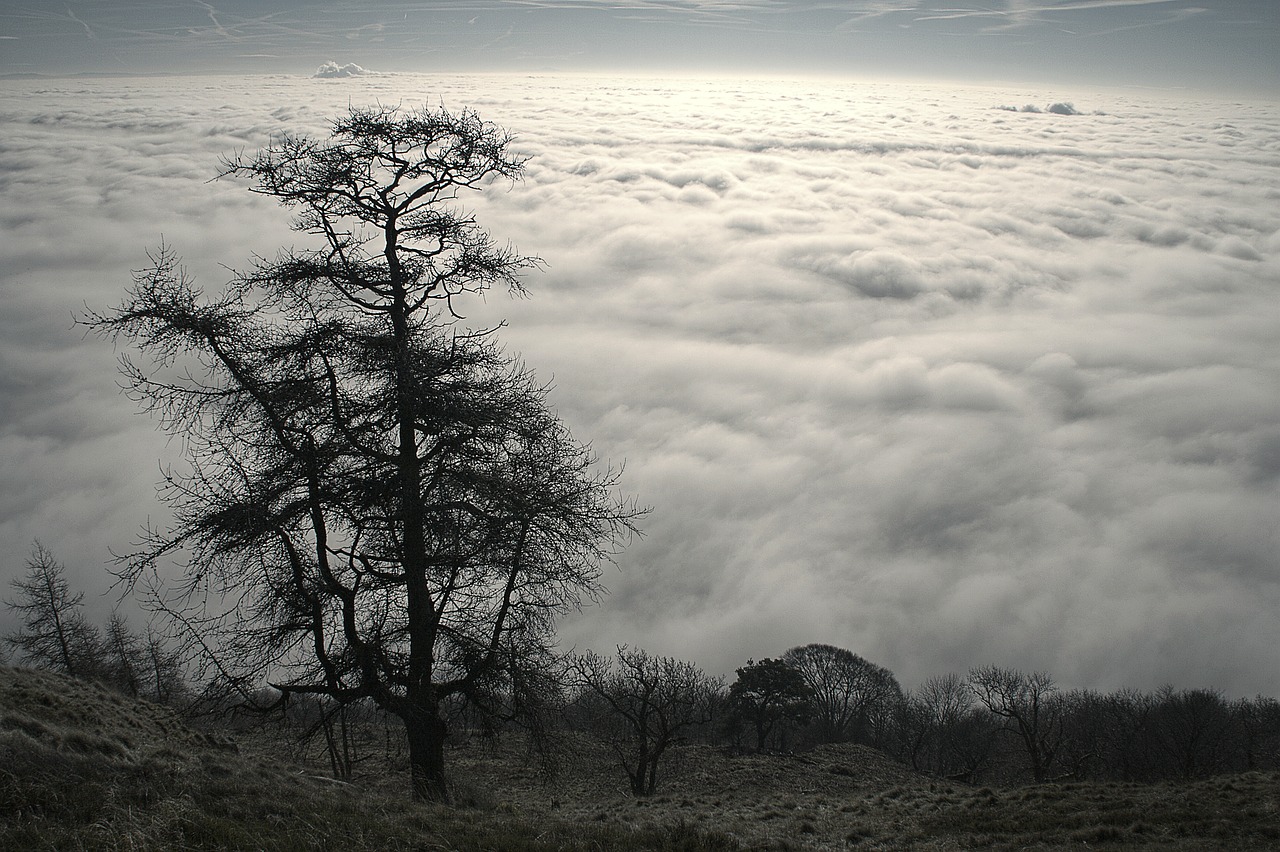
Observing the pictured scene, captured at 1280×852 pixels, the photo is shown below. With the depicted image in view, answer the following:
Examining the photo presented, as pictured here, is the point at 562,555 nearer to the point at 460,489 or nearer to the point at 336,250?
the point at 460,489

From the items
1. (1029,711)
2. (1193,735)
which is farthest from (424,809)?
(1029,711)

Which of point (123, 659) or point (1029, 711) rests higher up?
point (123, 659)

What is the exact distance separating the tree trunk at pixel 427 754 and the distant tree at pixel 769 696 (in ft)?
97.2

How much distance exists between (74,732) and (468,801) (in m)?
4.83

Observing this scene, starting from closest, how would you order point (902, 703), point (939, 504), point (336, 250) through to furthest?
1. point (336, 250)
2. point (902, 703)
3. point (939, 504)

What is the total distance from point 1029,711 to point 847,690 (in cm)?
1629

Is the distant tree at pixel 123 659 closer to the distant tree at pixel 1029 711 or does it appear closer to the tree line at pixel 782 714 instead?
the tree line at pixel 782 714

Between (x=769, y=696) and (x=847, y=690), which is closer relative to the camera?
(x=769, y=696)

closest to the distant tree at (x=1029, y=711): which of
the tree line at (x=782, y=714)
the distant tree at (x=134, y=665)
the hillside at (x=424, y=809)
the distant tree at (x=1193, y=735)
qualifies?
Answer: the tree line at (x=782, y=714)

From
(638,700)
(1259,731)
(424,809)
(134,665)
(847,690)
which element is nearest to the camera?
(424,809)

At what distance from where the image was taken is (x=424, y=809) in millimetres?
8695

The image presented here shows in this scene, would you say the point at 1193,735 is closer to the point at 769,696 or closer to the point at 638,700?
the point at 769,696

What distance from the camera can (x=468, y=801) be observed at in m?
10.2

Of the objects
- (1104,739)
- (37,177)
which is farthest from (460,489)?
(37,177)
